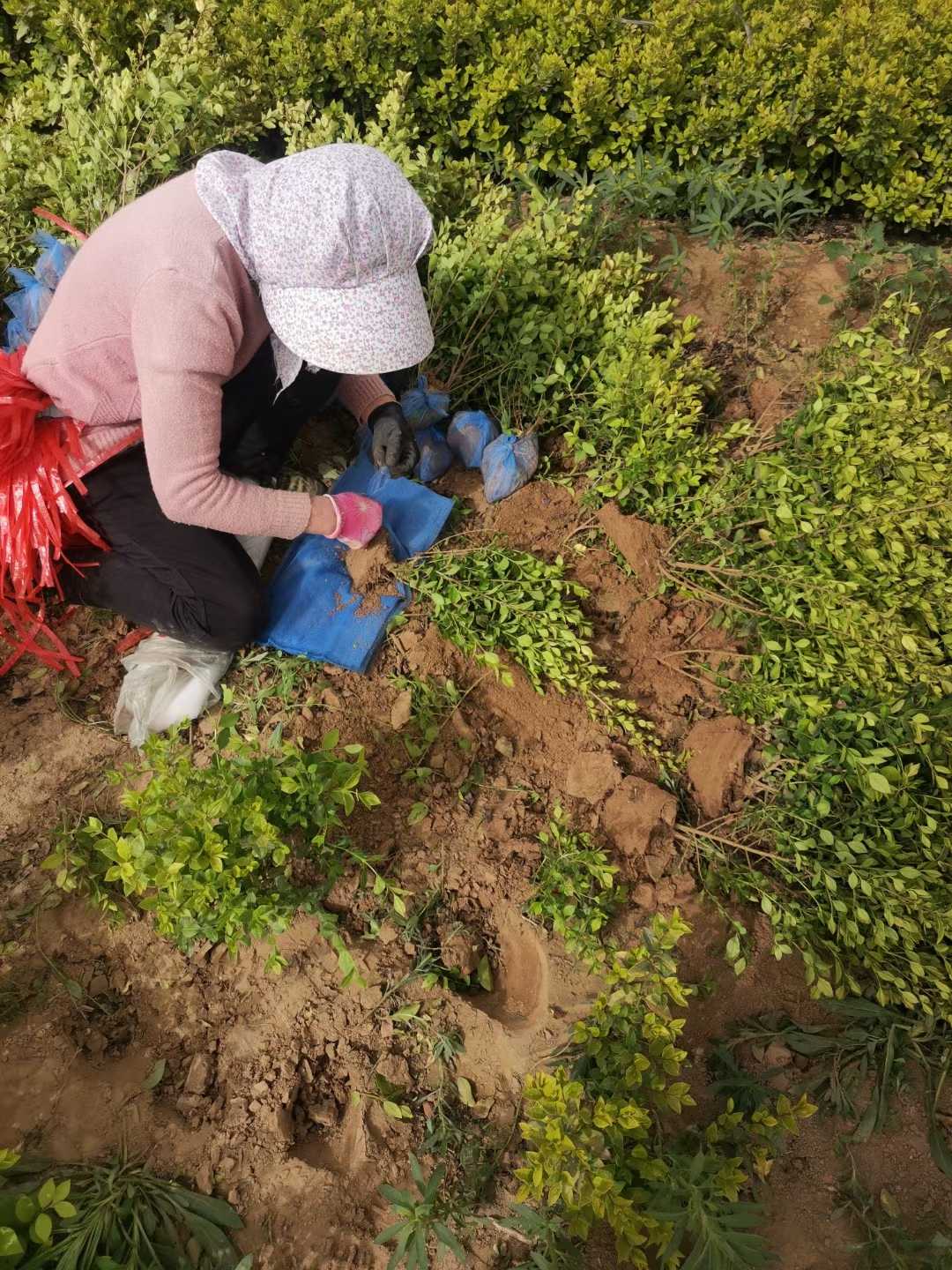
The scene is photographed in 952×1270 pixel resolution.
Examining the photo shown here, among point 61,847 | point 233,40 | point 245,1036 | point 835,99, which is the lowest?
point 245,1036

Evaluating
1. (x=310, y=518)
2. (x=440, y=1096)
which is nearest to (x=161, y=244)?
(x=310, y=518)

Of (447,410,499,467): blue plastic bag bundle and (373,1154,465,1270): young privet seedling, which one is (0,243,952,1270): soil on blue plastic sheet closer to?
(373,1154,465,1270): young privet seedling

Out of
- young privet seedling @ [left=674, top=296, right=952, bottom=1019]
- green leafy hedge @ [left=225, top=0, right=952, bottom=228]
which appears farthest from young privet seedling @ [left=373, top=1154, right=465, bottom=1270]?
green leafy hedge @ [left=225, top=0, right=952, bottom=228]

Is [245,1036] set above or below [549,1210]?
above

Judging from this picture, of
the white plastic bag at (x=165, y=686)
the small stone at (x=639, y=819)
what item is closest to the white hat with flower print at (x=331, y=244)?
the white plastic bag at (x=165, y=686)

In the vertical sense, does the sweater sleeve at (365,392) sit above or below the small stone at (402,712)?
above

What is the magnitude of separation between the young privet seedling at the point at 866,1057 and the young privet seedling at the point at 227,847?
1076 millimetres

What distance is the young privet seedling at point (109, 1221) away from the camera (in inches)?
61.9

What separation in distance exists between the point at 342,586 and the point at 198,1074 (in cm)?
142

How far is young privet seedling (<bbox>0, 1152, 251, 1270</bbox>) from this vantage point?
1.57 m

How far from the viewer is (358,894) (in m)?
2.23

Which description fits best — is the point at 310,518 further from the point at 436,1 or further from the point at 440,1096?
the point at 436,1

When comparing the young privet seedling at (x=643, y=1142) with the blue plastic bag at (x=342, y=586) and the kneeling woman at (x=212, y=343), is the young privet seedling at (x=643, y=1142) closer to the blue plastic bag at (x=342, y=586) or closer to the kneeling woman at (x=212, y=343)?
the blue plastic bag at (x=342, y=586)

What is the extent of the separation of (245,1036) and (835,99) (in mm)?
4088
